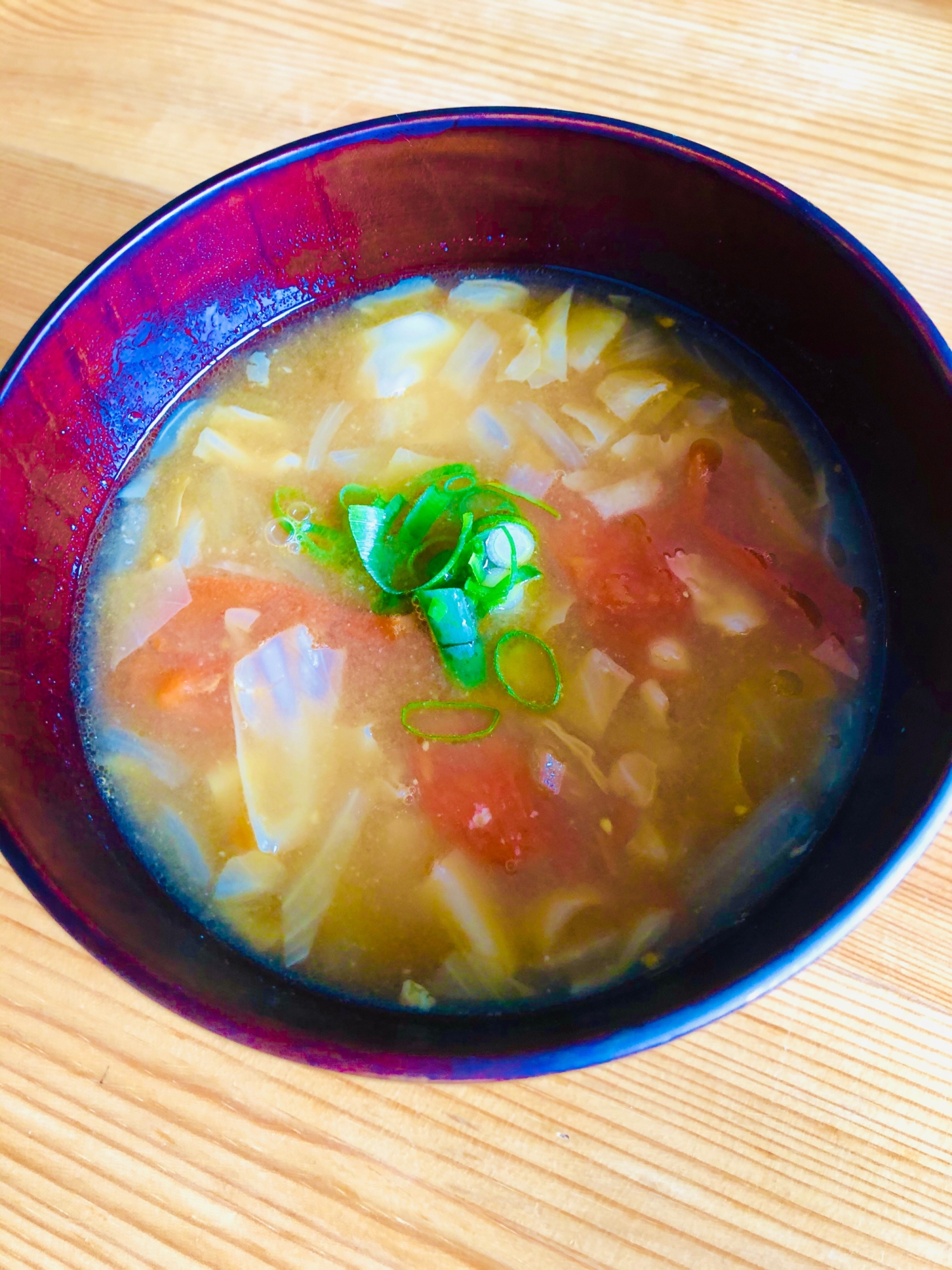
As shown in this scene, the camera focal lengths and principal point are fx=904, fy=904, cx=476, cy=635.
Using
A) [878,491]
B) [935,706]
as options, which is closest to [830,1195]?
[935,706]

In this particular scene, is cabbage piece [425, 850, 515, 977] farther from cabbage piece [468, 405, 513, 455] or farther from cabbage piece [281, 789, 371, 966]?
cabbage piece [468, 405, 513, 455]

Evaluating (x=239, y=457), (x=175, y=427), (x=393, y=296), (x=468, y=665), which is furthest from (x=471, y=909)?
(x=393, y=296)

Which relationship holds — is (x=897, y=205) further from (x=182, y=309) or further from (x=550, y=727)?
(x=182, y=309)

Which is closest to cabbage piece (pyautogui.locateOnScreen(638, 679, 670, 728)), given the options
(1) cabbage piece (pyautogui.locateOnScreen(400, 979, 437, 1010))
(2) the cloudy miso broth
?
(2) the cloudy miso broth

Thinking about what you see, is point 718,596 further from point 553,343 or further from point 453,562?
point 553,343

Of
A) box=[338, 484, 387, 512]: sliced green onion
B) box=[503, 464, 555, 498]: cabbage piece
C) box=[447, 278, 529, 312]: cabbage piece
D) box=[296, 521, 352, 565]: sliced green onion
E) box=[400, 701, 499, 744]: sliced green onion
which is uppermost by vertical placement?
box=[447, 278, 529, 312]: cabbage piece

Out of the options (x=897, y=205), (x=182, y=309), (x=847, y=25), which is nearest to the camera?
(x=182, y=309)
